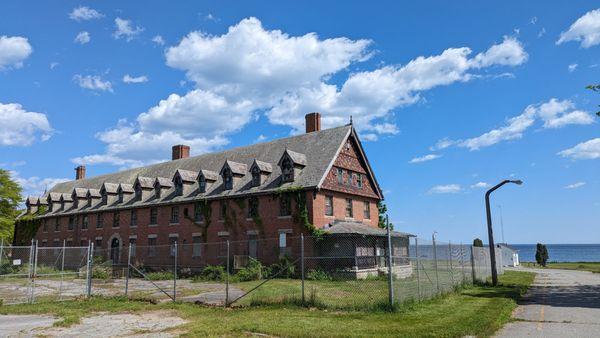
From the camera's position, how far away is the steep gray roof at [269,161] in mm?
32844

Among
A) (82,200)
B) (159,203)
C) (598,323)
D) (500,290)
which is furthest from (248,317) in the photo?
(82,200)

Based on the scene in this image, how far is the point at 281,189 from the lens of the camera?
1259 inches

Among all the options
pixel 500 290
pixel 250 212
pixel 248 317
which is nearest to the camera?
pixel 248 317

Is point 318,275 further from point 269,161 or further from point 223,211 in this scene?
point 269,161

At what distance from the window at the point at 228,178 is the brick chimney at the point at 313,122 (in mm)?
7946

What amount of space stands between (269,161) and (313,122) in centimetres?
544

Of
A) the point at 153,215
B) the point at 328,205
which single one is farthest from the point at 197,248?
the point at 328,205

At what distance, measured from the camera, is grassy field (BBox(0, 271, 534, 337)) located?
11672 mm

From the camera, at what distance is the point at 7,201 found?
4784 cm

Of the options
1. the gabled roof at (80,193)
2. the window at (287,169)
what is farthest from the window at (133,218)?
the window at (287,169)

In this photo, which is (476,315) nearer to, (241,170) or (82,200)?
(241,170)

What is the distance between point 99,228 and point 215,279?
20704mm

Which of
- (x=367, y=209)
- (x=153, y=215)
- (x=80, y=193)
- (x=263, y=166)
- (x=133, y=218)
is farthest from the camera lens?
(x=80, y=193)

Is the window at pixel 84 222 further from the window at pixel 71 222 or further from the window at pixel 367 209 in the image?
the window at pixel 367 209
